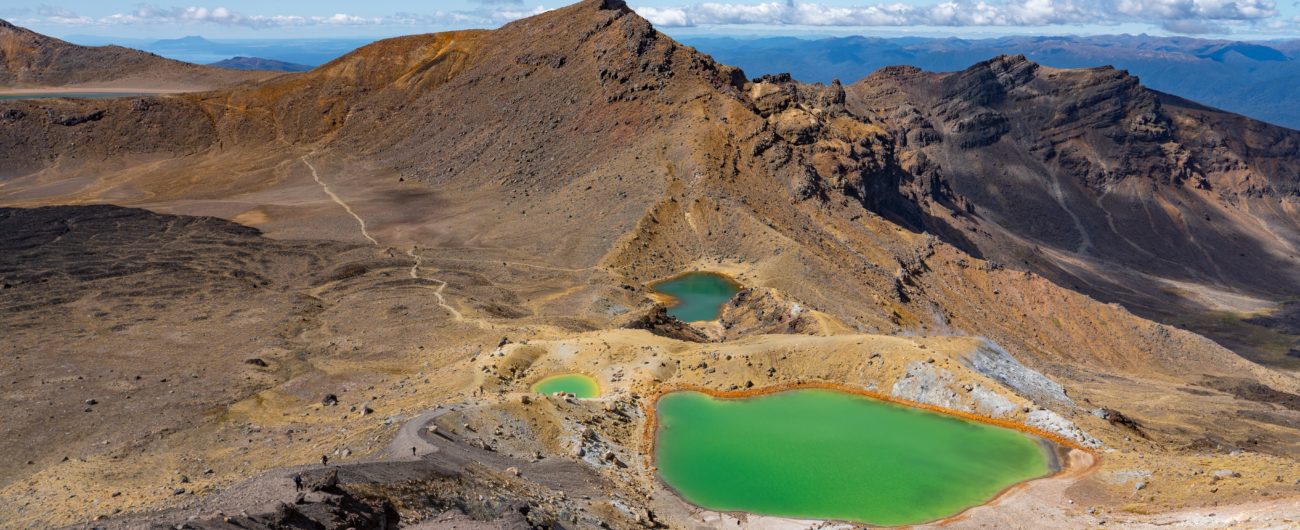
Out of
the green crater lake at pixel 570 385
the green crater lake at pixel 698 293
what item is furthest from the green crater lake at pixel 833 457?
the green crater lake at pixel 698 293

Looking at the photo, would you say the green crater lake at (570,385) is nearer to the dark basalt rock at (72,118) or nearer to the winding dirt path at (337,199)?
the winding dirt path at (337,199)

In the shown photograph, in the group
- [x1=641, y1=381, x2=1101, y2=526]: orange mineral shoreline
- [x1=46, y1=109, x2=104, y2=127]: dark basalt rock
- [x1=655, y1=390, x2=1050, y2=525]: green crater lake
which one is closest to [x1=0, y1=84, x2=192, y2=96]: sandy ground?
[x1=46, y1=109, x2=104, y2=127]: dark basalt rock

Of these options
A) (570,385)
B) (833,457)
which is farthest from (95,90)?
(833,457)

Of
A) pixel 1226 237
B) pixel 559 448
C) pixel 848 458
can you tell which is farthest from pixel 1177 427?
pixel 1226 237

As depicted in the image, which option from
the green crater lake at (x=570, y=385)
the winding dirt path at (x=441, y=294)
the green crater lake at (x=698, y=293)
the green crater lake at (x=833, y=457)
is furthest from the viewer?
the green crater lake at (x=698, y=293)

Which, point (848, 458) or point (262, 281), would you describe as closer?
point (848, 458)

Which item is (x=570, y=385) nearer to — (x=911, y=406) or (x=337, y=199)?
(x=911, y=406)

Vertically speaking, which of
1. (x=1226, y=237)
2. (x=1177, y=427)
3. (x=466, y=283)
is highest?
(x=466, y=283)

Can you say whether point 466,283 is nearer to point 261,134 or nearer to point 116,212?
point 116,212
